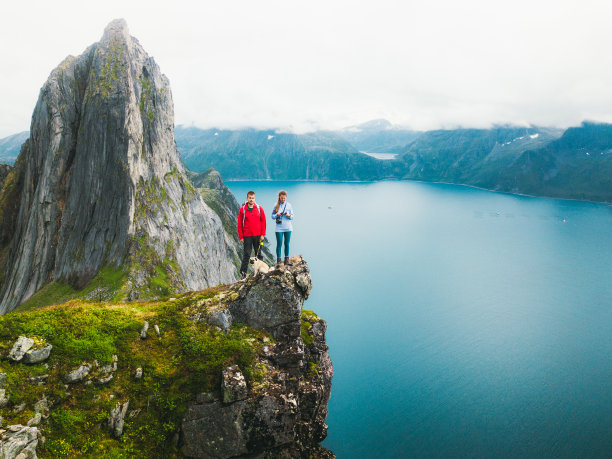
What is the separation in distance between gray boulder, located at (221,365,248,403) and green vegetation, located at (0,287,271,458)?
0.42m

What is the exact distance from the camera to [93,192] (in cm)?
5097

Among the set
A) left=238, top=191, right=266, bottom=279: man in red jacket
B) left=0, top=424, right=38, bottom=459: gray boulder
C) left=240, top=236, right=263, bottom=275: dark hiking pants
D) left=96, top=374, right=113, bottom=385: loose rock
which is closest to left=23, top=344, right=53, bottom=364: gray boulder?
left=96, top=374, right=113, bottom=385: loose rock

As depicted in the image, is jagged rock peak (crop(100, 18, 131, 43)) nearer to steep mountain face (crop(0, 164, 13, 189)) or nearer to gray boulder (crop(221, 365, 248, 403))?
steep mountain face (crop(0, 164, 13, 189))

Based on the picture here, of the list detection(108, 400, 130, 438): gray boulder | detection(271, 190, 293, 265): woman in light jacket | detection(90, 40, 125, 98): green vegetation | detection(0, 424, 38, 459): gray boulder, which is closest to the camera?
detection(0, 424, 38, 459): gray boulder

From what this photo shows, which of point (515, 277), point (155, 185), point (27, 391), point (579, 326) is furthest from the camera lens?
point (515, 277)

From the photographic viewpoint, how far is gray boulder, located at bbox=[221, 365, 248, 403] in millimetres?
15133

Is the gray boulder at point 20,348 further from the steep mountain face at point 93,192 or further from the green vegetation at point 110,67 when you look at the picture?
the green vegetation at point 110,67

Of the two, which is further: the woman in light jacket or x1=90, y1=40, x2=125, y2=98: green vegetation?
x1=90, y1=40, x2=125, y2=98: green vegetation

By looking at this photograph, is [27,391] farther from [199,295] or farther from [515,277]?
[515,277]

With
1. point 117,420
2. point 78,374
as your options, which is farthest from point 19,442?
point 117,420

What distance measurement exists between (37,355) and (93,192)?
4393cm

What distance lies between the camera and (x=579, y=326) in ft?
273

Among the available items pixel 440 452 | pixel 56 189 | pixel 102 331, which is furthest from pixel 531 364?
pixel 56 189

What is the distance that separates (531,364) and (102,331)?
77693mm
